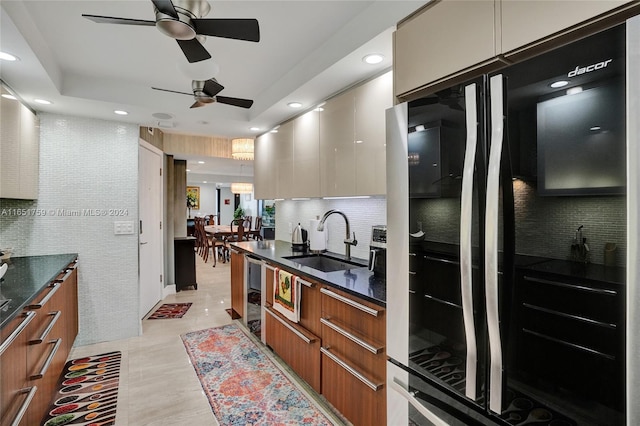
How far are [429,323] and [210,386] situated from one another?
193 cm

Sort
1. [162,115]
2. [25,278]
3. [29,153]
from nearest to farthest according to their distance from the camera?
[25,278] < [29,153] < [162,115]

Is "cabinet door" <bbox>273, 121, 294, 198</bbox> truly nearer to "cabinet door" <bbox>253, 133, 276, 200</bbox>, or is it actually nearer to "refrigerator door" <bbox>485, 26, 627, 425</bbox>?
"cabinet door" <bbox>253, 133, 276, 200</bbox>

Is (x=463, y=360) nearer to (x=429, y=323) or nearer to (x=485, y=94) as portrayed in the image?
(x=429, y=323)

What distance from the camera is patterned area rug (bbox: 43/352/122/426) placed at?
211 centimetres

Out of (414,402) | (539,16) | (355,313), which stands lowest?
(414,402)

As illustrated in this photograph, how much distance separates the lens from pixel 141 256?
12.8ft

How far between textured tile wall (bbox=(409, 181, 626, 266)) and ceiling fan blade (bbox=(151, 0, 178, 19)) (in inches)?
58.9

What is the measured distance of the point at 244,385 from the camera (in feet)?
8.11

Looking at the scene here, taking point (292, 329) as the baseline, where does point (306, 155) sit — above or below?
above

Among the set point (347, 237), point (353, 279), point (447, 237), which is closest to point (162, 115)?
point (347, 237)

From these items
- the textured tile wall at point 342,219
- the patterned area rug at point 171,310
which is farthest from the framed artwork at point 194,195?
the textured tile wall at point 342,219

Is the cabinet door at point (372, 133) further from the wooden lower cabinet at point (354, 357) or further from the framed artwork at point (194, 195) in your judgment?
the framed artwork at point (194, 195)

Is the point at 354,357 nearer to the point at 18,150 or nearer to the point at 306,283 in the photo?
the point at 306,283

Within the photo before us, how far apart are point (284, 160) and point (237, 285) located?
1543 mm
